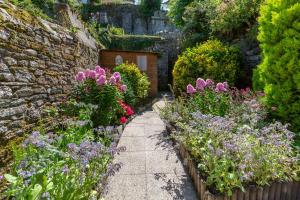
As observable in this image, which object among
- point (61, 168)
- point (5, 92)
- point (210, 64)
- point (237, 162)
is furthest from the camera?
point (210, 64)

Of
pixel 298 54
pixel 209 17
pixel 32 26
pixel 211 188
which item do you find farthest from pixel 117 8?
pixel 211 188

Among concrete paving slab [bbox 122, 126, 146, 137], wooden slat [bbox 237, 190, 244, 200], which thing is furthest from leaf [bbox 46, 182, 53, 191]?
concrete paving slab [bbox 122, 126, 146, 137]

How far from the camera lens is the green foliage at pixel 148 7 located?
61.1 ft

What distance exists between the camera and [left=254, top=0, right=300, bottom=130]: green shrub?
153 inches

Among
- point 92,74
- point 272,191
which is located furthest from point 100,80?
point 272,191

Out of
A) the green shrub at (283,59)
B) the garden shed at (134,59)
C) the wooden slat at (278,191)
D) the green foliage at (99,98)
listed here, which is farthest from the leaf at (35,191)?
the garden shed at (134,59)

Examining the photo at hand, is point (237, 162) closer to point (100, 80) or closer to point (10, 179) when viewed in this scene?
point (10, 179)

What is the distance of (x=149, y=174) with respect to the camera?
3445 mm

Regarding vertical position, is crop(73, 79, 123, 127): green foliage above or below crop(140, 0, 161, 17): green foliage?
below

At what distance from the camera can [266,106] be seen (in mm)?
4570

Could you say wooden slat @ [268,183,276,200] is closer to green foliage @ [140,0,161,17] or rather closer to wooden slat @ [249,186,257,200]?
wooden slat @ [249,186,257,200]

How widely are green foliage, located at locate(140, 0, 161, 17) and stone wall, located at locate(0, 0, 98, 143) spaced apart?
46.6ft

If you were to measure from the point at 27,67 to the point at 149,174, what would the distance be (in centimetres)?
256

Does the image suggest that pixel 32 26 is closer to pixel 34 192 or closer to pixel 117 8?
pixel 34 192
